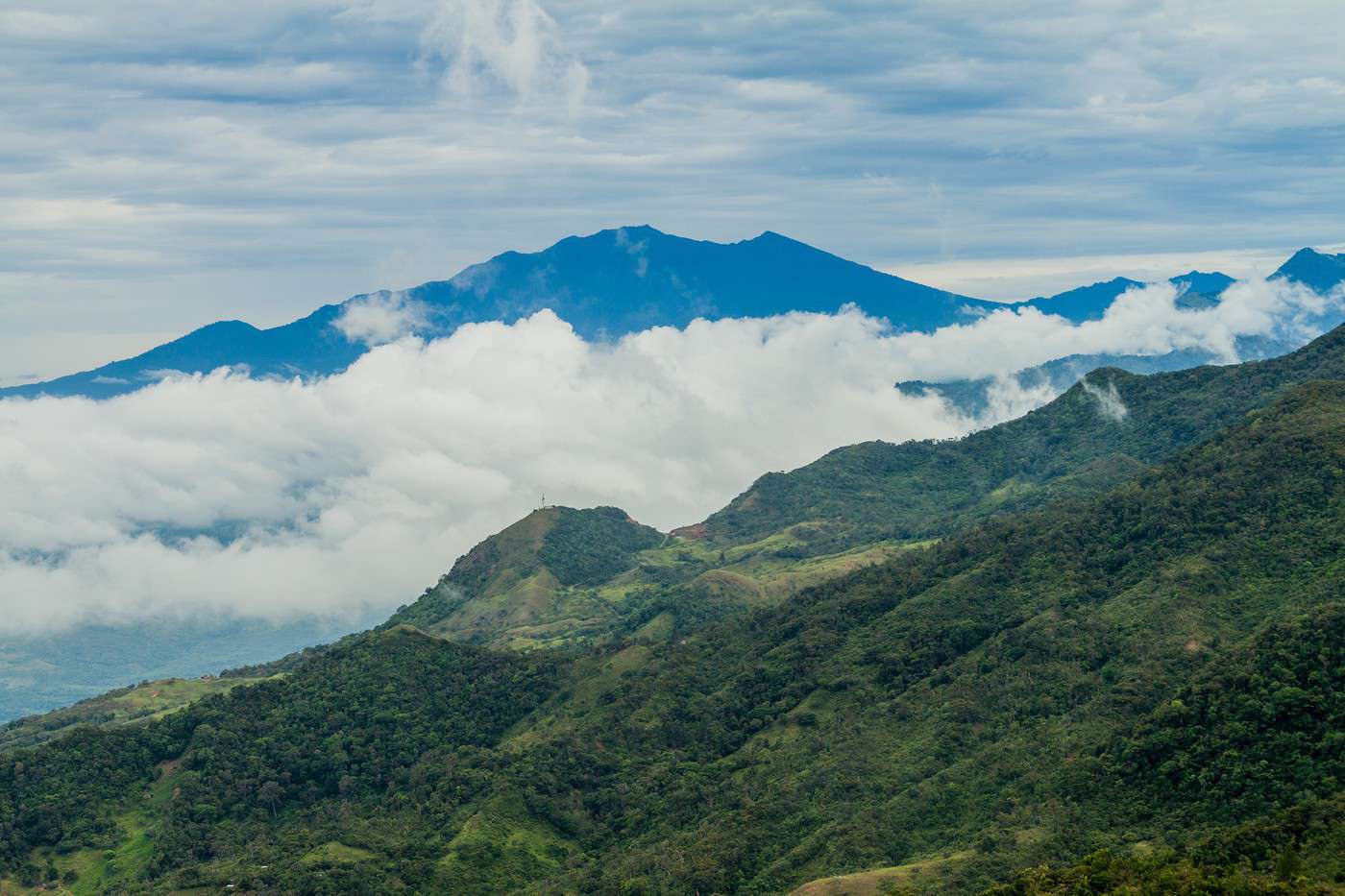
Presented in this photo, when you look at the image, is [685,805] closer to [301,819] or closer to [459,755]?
[459,755]

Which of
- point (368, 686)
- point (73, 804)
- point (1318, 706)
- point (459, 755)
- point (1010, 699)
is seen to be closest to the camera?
point (1318, 706)

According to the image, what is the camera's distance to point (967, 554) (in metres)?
155

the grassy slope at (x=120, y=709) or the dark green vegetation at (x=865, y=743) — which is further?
the grassy slope at (x=120, y=709)

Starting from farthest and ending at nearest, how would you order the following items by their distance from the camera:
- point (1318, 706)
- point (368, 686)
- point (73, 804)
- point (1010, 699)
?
point (368, 686) → point (73, 804) → point (1010, 699) → point (1318, 706)

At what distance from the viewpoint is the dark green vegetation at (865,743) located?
86938 millimetres

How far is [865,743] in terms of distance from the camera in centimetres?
11744

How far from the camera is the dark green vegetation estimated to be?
8694 cm

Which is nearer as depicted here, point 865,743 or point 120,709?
point 865,743

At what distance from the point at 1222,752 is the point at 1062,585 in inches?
1926

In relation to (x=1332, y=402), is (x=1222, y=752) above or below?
below

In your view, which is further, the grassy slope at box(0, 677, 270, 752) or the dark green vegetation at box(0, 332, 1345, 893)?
the grassy slope at box(0, 677, 270, 752)

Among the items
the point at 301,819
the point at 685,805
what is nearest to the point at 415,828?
the point at 301,819

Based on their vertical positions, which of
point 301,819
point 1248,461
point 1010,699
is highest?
point 1248,461

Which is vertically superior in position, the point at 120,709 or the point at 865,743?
Result: the point at 865,743
